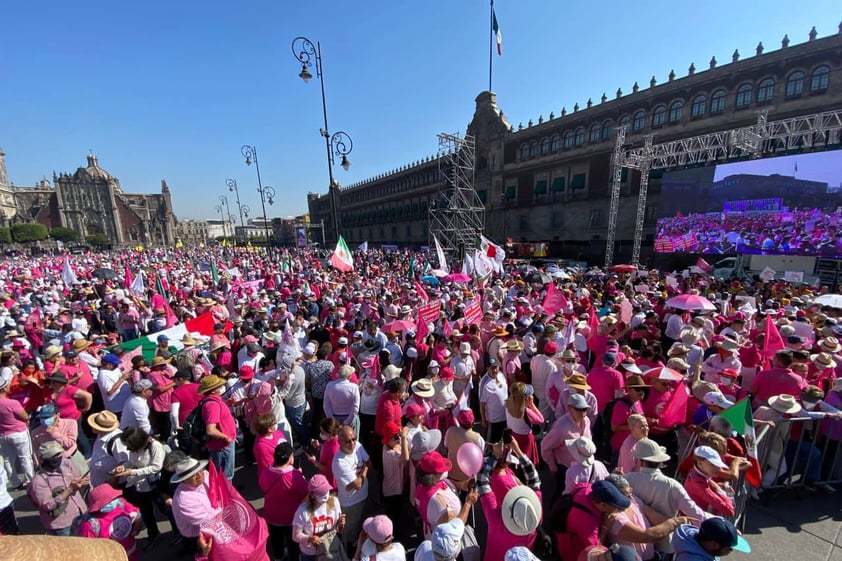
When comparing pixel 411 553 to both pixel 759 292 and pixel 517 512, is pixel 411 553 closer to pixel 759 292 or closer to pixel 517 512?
pixel 517 512

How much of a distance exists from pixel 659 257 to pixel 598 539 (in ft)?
94.4

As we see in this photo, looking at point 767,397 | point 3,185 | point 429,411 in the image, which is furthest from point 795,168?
point 3,185

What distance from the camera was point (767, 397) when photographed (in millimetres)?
4426

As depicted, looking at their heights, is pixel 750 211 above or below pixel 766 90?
below

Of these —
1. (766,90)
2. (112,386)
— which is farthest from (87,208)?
(766,90)

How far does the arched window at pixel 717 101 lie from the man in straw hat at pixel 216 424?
3449 centimetres

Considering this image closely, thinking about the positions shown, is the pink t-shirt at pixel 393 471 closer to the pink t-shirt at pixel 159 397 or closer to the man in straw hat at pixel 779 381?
the pink t-shirt at pixel 159 397

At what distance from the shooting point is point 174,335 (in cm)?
725

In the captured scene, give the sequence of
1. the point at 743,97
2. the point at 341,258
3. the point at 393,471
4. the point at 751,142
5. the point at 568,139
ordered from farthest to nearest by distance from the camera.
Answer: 1. the point at 568,139
2. the point at 743,97
3. the point at 751,142
4. the point at 341,258
5. the point at 393,471

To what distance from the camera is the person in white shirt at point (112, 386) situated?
5062 mm

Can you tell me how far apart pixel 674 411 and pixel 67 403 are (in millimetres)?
7229

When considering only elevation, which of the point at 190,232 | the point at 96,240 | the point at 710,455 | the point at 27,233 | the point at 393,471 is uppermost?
the point at 27,233

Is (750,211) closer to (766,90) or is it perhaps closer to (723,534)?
(766,90)

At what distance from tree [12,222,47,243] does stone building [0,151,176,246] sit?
48.4ft
